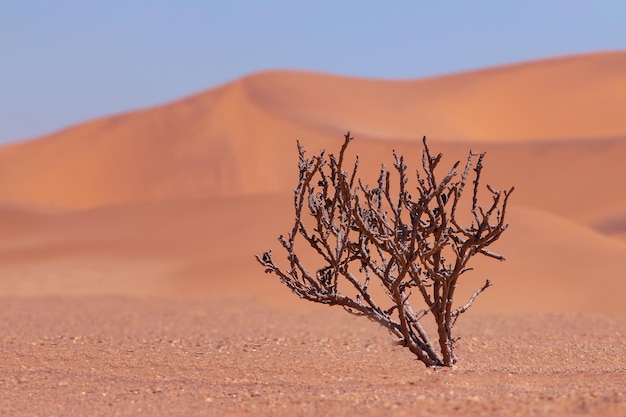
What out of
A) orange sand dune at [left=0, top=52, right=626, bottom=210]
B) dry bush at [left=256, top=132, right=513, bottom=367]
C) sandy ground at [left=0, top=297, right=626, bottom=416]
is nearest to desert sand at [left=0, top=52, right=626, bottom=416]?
sandy ground at [left=0, top=297, right=626, bottom=416]

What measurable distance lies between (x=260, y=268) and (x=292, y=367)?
1193 cm

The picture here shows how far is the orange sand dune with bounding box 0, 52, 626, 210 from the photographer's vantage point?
4481 centimetres

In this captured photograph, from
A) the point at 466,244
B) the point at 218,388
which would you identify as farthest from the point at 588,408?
the point at 218,388

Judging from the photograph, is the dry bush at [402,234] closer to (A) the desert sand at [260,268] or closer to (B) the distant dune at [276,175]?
(A) the desert sand at [260,268]

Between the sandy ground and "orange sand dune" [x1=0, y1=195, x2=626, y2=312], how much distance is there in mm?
3150

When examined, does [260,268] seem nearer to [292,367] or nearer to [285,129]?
[292,367]

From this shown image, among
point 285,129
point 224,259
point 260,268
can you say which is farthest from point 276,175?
point 260,268

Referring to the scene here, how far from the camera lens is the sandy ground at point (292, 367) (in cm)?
624

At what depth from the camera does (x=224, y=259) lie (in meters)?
22.2

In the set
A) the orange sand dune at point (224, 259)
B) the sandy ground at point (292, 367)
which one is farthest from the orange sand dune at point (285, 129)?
the sandy ground at point (292, 367)

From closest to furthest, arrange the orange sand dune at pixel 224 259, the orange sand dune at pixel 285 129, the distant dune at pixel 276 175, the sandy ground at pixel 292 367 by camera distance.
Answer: the sandy ground at pixel 292 367, the orange sand dune at pixel 224 259, the distant dune at pixel 276 175, the orange sand dune at pixel 285 129

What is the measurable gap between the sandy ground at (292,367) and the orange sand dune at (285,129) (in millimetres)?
25931

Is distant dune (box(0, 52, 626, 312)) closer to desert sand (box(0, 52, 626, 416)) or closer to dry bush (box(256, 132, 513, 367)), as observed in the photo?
desert sand (box(0, 52, 626, 416))

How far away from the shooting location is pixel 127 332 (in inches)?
507
